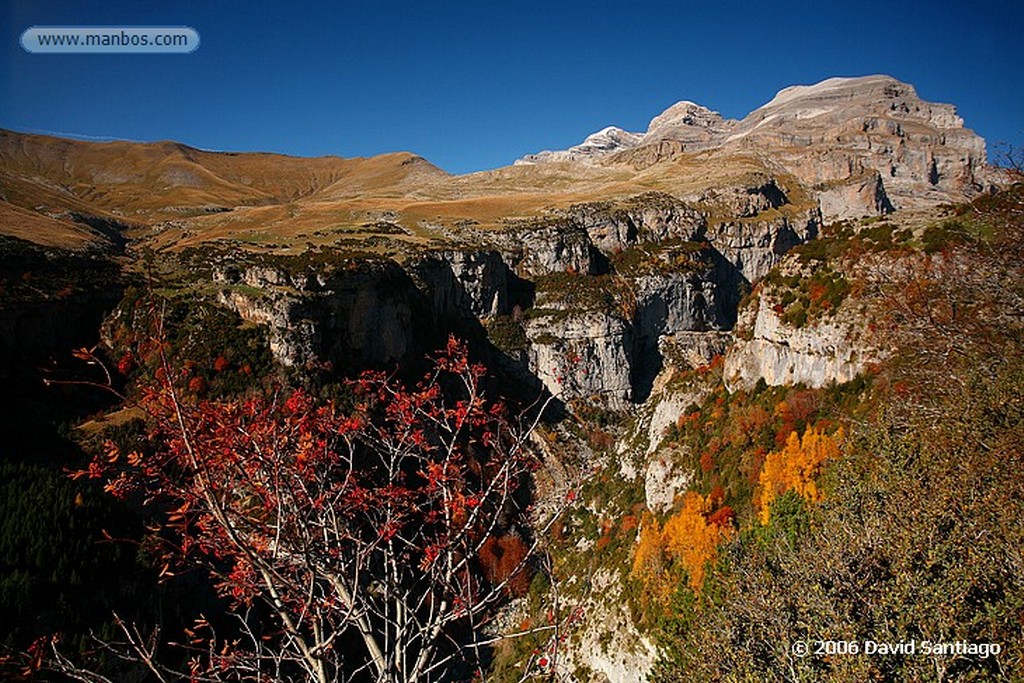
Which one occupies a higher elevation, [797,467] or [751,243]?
[751,243]

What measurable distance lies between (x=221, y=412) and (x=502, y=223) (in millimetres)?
110027

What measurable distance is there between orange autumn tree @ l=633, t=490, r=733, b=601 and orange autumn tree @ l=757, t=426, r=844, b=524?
10.5 feet

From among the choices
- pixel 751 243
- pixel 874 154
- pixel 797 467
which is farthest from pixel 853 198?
pixel 797 467

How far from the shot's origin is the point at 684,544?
3098 centimetres

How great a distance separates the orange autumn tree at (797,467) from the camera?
23.4m

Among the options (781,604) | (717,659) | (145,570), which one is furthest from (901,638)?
(145,570)

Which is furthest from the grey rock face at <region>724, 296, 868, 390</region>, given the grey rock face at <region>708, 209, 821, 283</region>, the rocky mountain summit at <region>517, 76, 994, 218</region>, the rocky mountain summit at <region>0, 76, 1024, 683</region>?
the rocky mountain summit at <region>517, 76, 994, 218</region>

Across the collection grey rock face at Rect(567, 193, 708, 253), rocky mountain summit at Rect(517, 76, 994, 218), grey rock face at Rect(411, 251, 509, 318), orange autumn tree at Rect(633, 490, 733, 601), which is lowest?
orange autumn tree at Rect(633, 490, 733, 601)

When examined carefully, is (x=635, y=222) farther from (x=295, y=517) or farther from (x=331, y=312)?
(x=295, y=517)

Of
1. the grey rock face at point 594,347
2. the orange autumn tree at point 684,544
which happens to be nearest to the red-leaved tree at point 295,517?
the orange autumn tree at point 684,544

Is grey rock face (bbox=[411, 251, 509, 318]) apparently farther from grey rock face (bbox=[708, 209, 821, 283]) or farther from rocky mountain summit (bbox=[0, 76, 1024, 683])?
grey rock face (bbox=[708, 209, 821, 283])

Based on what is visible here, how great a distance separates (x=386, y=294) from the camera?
224 ft

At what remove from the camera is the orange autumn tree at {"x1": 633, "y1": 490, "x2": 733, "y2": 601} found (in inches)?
1142

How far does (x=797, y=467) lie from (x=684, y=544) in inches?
367
